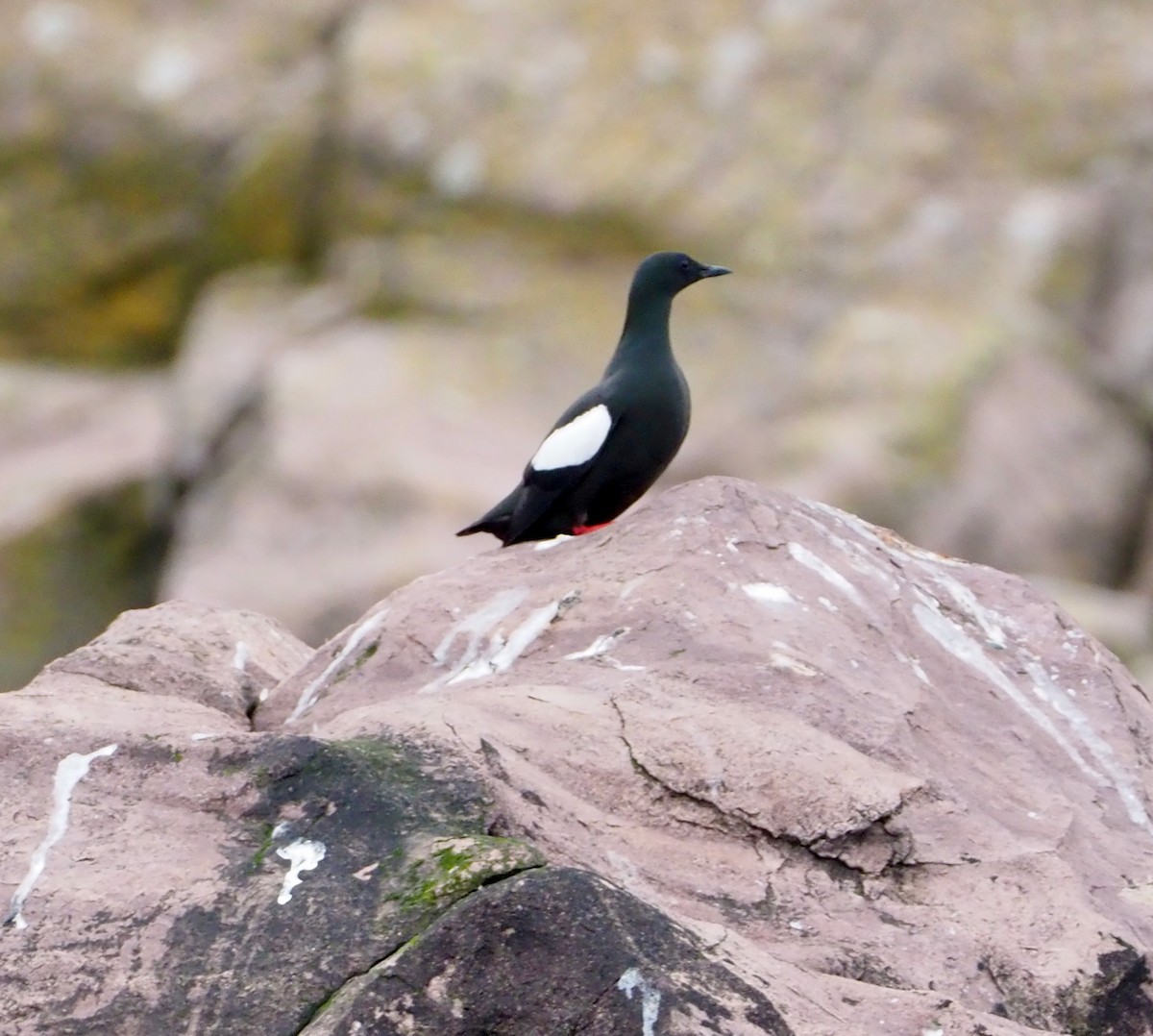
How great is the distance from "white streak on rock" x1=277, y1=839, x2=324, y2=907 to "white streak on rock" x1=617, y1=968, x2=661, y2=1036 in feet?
2.51

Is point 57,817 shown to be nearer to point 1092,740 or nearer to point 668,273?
point 1092,740

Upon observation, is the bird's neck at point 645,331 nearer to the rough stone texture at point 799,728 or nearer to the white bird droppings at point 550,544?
the white bird droppings at point 550,544

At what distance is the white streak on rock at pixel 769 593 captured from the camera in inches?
237

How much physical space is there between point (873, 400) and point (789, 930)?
11.5 metres

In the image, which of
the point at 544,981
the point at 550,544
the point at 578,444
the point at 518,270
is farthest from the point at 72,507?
the point at 544,981

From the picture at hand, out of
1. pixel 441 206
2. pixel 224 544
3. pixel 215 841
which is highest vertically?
pixel 215 841

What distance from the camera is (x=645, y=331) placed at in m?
7.70

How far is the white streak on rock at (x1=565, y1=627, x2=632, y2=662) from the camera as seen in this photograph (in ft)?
19.0

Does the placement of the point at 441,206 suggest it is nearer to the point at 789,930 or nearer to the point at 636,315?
the point at 636,315

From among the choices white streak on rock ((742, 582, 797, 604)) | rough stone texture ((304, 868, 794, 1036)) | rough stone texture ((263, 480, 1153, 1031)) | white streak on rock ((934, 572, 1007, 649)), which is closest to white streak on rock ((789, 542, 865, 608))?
rough stone texture ((263, 480, 1153, 1031))

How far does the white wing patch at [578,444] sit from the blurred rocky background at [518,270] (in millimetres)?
7401

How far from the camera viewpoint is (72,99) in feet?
62.6

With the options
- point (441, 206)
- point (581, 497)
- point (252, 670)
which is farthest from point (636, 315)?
point (441, 206)

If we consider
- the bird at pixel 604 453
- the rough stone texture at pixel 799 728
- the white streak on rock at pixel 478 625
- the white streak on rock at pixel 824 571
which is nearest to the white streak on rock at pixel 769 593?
the rough stone texture at pixel 799 728
